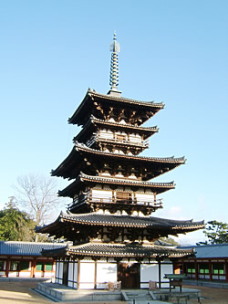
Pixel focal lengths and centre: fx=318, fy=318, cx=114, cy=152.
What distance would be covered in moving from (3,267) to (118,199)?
2751 centimetres

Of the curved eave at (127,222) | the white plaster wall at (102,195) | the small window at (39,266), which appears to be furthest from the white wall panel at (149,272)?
the small window at (39,266)

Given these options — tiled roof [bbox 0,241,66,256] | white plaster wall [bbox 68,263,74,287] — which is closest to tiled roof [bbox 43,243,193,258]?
white plaster wall [bbox 68,263,74,287]

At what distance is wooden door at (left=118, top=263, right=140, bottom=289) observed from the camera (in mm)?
26109

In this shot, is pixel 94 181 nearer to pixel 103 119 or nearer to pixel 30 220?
pixel 103 119

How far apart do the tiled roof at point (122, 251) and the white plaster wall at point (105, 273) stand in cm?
149

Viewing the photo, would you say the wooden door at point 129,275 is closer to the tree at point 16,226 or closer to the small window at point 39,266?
the small window at point 39,266

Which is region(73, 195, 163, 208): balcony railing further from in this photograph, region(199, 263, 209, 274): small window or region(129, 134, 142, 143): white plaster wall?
region(199, 263, 209, 274): small window

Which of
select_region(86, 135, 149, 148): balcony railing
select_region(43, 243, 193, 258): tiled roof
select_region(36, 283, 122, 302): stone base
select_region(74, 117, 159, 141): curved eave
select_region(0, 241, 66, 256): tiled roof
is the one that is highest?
select_region(74, 117, 159, 141): curved eave

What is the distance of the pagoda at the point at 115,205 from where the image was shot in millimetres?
25531

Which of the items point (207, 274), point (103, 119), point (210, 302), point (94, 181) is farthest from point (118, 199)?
point (207, 274)

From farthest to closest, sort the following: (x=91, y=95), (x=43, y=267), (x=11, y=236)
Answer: (x=11, y=236), (x=43, y=267), (x=91, y=95)

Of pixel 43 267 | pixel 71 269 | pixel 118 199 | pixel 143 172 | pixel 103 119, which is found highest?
pixel 103 119

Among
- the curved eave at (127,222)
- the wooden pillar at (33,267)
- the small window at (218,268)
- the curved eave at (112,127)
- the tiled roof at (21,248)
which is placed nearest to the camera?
the curved eave at (127,222)

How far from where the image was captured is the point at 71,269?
1086 inches
